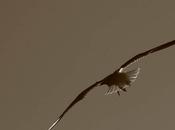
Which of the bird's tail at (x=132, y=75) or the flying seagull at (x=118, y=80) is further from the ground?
the flying seagull at (x=118, y=80)

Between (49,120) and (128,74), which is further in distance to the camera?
(49,120)

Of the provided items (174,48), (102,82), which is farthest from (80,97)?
(174,48)

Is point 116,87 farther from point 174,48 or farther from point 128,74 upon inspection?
point 174,48

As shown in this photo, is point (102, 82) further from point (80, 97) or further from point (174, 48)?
point (174, 48)

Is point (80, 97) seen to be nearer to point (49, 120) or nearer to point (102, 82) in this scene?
point (102, 82)

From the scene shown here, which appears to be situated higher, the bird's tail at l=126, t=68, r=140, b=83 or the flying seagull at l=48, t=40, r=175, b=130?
the flying seagull at l=48, t=40, r=175, b=130

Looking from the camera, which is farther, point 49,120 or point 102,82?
point 49,120

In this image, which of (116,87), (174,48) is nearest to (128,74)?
(116,87)

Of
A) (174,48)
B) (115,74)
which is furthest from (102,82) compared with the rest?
(174,48)
